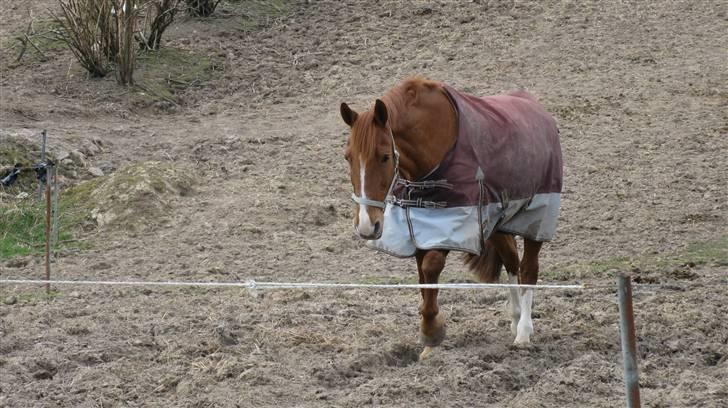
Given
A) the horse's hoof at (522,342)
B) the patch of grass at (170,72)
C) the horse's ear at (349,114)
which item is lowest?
the patch of grass at (170,72)

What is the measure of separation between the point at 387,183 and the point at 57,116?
7.55 meters

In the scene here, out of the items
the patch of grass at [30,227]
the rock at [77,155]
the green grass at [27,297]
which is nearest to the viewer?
the green grass at [27,297]

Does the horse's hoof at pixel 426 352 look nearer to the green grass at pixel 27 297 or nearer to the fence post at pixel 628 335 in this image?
the fence post at pixel 628 335

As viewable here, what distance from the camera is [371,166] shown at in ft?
15.9

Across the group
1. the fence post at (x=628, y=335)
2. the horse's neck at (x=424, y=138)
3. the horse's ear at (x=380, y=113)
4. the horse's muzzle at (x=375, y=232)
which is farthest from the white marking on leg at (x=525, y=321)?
the fence post at (x=628, y=335)

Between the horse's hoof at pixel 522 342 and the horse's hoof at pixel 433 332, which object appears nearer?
the horse's hoof at pixel 433 332

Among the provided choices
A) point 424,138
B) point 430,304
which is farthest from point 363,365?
point 424,138

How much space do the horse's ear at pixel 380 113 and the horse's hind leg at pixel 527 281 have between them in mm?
1525

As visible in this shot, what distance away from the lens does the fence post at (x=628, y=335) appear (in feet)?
11.2

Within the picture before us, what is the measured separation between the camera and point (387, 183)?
490 cm

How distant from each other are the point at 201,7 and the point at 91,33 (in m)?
2.87

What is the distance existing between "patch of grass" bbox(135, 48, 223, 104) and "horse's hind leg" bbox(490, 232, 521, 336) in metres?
7.26

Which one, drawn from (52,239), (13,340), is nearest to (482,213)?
(13,340)

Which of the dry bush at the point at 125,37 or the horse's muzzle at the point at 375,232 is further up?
the horse's muzzle at the point at 375,232
